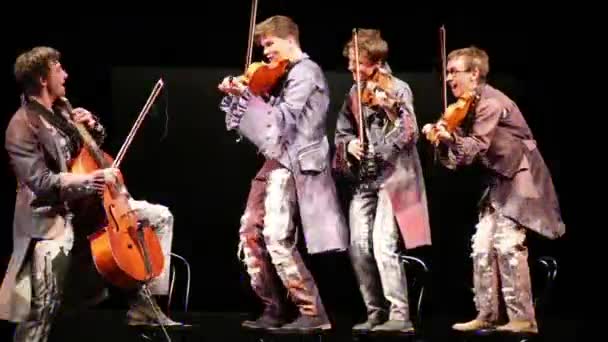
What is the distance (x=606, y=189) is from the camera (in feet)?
22.0

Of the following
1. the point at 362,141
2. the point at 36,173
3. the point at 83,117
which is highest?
the point at 83,117

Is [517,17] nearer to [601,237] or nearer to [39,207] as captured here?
[601,237]

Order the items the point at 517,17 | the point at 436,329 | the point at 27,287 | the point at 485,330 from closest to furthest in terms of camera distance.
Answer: the point at 27,287, the point at 485,330, the point at 436,329, the point at 517,17

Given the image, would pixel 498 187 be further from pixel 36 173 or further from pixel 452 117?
pixel 36 173

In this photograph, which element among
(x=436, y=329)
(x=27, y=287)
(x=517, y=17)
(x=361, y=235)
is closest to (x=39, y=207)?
(x=27, y=287)

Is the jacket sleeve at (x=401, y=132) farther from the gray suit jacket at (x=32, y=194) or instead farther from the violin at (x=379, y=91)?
the gray suit jacket at (x=32, y=194)

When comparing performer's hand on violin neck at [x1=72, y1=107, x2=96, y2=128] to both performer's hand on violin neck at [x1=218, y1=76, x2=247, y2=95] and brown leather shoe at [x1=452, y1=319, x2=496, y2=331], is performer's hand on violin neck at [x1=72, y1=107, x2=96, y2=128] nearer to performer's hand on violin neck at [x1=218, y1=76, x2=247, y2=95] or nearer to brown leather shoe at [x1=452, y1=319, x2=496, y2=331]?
performer's hand on violin neck at [x1=218, y1=76, x2=247, y2=95]

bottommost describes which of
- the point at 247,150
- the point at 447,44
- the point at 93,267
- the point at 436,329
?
the point at 436,329

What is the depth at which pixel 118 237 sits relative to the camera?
5172 mm

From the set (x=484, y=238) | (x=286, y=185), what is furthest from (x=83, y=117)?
(x=484, y=238)

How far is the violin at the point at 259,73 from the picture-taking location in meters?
5.66

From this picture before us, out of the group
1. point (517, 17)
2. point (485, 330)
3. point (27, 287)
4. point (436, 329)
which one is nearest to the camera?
point (27, 287)

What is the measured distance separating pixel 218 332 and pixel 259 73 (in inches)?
51.9

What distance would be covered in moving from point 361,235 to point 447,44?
1.38 m
